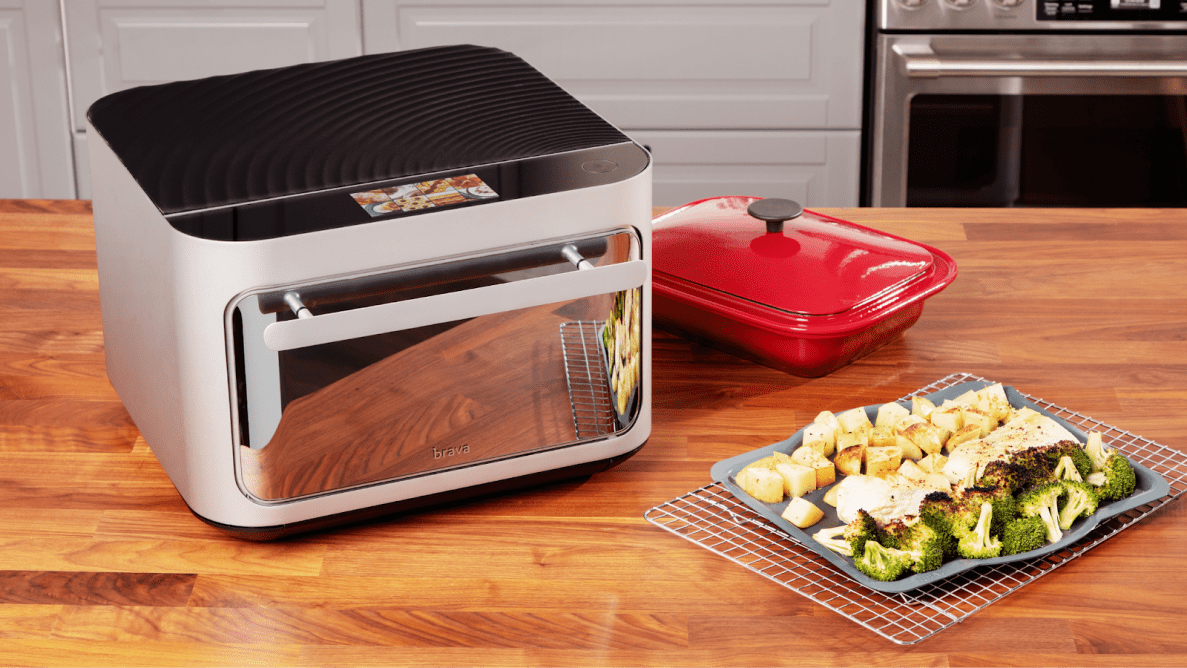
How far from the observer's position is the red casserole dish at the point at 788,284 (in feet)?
3.77

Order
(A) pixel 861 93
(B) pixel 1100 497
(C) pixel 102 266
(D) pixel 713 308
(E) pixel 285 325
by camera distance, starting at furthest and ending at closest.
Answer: (A) pixel 861 93
(D) pixel 713 308
(C) pixel 102 266
(B) pixel 1100 497
(E) pixel 285 325

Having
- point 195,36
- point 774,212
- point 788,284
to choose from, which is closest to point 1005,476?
point 788,284

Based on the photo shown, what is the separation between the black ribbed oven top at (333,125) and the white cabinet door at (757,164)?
63.7 inches

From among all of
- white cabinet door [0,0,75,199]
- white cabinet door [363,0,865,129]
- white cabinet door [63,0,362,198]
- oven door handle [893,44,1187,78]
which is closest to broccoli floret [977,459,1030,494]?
oven door handle [893,44,1187,78]

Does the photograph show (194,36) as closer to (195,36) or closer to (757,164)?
(195,36)

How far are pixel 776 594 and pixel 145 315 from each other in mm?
535

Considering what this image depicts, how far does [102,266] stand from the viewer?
106 cm

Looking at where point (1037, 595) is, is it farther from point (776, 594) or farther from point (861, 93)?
point (861, 93)

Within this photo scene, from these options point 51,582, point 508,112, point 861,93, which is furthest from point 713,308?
point 861,93

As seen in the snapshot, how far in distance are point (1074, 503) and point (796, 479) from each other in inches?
8.3

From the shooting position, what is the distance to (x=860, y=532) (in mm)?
874

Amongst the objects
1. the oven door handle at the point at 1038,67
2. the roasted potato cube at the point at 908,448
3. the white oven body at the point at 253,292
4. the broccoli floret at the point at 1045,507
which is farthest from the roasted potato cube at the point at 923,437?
the oven door handle at the point at 1038,67

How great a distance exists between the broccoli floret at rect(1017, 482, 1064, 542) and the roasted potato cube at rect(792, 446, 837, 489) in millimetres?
148

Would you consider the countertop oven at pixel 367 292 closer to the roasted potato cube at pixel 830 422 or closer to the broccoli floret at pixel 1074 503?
the roasted potato cube at pixel 830 422
